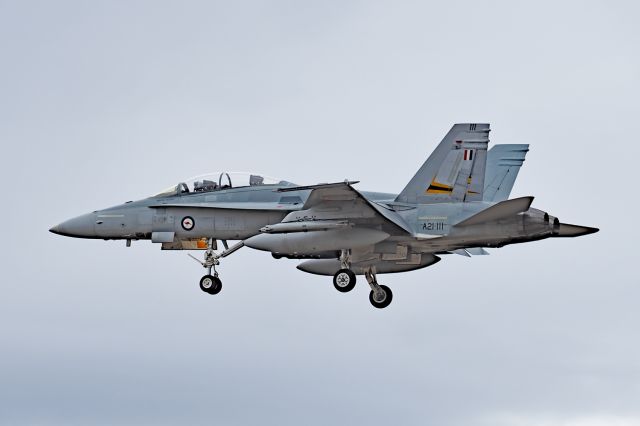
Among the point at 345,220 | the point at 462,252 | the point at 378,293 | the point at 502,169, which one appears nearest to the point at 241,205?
the point at 345,220

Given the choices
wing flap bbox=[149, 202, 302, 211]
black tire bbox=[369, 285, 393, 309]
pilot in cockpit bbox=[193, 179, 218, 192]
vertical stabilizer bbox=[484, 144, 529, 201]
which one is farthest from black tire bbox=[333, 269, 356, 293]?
vertical stabilizer bbox=[484, 144, 529, 201]

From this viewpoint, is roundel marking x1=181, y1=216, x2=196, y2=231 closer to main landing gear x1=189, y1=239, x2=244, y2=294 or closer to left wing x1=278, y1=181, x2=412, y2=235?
main landing gear x1=189, y1=239, x2=244, y2=294

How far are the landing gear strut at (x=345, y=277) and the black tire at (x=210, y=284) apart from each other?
3.14 m

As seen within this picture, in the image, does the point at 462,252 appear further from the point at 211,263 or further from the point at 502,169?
the point at 211,263

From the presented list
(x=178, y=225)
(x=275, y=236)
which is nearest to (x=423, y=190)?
(x=275, y=236)

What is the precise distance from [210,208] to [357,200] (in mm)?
4211

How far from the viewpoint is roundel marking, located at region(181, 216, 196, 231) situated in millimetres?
34062

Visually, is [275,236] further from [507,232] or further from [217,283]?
[507,232]

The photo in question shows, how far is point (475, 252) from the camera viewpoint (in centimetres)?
3506

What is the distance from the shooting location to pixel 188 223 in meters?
34.1

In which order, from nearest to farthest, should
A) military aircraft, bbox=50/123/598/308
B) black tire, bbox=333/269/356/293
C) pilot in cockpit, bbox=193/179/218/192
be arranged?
1. military aircraft, bbox=50/123/598/308
2. black tire, bbox=333/269/356/293
3. pilot in cockpit, bbox=193/179/218/192

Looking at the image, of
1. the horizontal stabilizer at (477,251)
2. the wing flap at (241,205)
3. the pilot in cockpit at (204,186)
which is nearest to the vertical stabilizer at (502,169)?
the horizontal stabilizer at (477,251)

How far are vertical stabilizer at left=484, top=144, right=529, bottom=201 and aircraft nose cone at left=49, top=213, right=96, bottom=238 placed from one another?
1032cm

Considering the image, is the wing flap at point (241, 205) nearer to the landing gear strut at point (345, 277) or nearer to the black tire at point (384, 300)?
the landing gear strut at point (345, 277)
